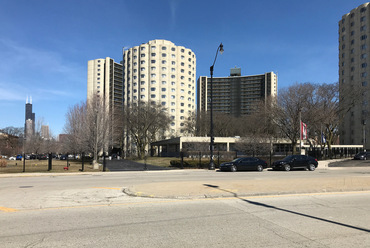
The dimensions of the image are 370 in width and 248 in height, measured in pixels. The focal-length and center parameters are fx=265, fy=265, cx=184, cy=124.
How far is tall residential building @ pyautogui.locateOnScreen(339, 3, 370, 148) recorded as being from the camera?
79312 millimetres

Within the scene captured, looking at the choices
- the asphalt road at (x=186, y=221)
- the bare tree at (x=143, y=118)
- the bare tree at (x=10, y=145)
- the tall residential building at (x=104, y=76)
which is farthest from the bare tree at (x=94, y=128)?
the tall residential building at (x=104, y=76)

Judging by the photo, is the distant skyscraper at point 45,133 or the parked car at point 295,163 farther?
the distant skyscraper at point 45,133

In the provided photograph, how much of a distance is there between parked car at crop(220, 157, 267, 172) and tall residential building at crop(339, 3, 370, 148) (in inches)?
2461

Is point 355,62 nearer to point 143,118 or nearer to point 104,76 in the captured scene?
point 143,118

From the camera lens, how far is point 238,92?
484 feet

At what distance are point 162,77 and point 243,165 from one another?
8376 cm

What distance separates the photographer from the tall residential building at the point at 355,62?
79.3 m

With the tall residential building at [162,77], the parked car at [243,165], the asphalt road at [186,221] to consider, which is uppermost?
the tall residential building at [162,77]

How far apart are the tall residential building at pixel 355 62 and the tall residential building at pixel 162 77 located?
54560 mm

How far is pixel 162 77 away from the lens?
342ft

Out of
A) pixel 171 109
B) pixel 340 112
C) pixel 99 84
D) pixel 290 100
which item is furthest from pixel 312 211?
pixel 99 84

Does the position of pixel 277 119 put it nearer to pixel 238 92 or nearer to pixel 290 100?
pixel 290 100

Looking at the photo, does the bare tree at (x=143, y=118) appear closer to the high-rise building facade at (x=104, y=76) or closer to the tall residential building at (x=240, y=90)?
the high-rise building facade at (x=104, y=76)

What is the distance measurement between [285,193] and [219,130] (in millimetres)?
64450
